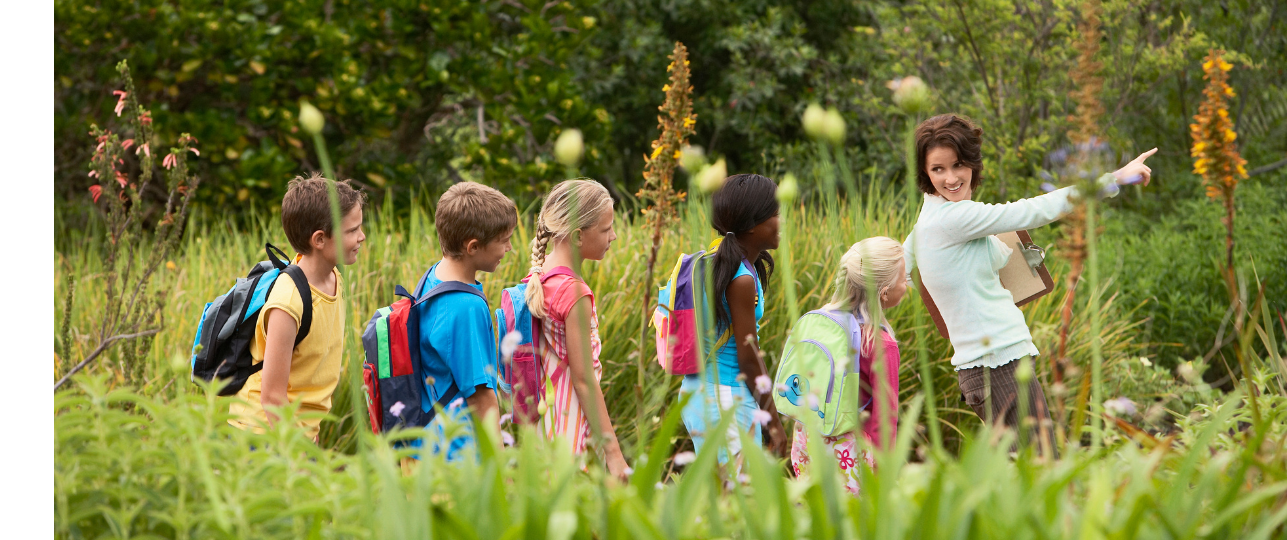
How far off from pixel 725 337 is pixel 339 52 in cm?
518

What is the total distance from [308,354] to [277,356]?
0.58 ft

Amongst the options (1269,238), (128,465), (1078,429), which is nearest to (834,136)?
(1078,429)

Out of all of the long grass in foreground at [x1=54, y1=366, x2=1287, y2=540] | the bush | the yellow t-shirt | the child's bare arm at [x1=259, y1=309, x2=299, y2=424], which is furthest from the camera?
the bush

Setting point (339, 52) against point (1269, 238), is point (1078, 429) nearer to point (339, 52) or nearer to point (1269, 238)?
point (1269, 238)

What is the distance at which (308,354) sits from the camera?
2.59 meters

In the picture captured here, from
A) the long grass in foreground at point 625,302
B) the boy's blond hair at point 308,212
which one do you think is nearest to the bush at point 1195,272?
the long grass in foreground at point 625,302

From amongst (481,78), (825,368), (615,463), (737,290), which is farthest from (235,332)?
(481,78)

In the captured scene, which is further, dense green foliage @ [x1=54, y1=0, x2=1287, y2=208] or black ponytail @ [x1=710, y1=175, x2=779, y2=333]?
dense green foliage @ [x1=54, y1=0, x2=1287, y2=208]

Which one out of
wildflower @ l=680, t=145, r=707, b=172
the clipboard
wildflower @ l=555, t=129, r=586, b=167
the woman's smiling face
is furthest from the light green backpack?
wildflower @ l=555, t=129, r=586, b=167

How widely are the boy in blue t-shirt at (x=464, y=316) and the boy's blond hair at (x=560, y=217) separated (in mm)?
189

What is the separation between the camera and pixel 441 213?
271 centimetres

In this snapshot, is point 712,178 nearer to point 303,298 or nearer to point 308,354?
point 303,298

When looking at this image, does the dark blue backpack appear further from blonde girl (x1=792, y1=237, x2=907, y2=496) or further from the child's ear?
blonde girl (x1=792, y1=237, x2=907, y2=496)

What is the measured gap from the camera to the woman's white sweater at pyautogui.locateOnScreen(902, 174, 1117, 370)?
286 cm
